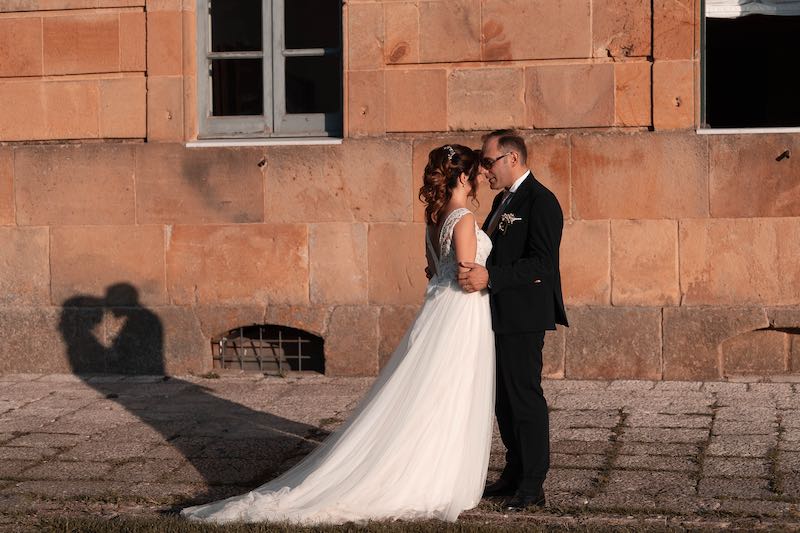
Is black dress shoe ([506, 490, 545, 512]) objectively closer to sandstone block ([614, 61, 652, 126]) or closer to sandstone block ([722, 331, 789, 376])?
sandstone block ([722, 331, 789, 376])

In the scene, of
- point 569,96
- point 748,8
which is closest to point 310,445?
point 569,96

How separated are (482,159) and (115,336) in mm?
5041

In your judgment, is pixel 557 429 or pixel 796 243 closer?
pixel 557 429

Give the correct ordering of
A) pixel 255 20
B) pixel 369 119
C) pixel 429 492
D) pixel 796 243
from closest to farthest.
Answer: pixel 429 492 < pixel 796 243 < pixel 369 119 < pixel 255 20

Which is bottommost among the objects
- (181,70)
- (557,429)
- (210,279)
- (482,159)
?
(557,429)

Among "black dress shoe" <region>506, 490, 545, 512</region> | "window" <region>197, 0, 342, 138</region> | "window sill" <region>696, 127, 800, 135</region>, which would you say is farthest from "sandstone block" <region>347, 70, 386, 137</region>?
"black dress shoe" <region>506, 490, 545, 512</region>

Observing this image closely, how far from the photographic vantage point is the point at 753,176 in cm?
959

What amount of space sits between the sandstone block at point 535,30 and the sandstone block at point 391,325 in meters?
2.07

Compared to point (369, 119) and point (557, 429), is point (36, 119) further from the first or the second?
point (557, 429)

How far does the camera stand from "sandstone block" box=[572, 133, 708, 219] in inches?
381

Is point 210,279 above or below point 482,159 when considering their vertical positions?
below

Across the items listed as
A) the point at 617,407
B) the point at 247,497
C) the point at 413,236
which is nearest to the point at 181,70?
the point at 413,236

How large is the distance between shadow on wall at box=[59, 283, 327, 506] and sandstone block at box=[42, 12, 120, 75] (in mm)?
1849

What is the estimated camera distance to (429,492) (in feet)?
19.8
